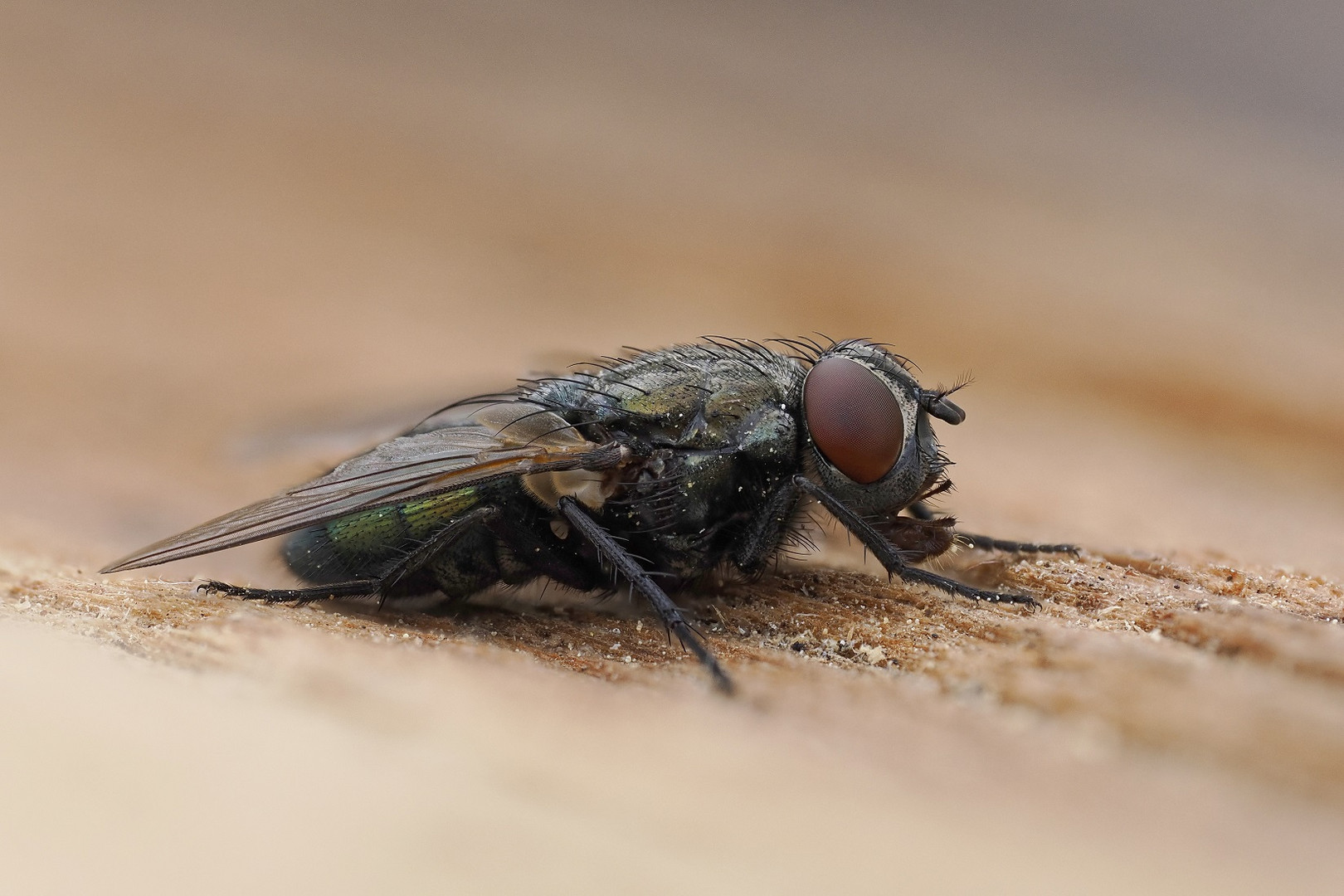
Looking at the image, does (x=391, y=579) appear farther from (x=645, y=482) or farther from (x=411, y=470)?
(x=645, y=482)

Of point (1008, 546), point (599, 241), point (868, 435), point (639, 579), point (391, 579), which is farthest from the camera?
point (599, 241)

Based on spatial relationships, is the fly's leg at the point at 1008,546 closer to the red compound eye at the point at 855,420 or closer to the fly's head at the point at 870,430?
the fly's head at the point at 870,430

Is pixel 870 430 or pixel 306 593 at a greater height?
pixel 870 430

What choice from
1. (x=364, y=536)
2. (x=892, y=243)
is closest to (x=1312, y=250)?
(x=892, y=243)

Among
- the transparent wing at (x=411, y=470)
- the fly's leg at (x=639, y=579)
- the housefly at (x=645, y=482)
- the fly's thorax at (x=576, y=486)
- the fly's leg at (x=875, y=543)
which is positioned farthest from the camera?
the fly's thorax at (x=576, y=486)

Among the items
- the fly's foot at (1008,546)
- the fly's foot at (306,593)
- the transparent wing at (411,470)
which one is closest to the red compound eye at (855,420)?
the fly's foot at (1008,546)

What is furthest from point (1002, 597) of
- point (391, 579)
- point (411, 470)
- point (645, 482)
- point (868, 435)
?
point (391, 579)

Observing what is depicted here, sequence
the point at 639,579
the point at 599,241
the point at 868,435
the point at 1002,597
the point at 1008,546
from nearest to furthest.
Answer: the point at 1002,597, the point at 639,579, the point at 868,435, the point at 1008,546, the point at 599,241
